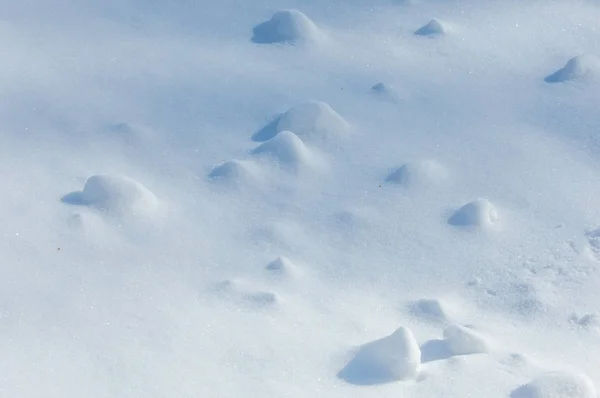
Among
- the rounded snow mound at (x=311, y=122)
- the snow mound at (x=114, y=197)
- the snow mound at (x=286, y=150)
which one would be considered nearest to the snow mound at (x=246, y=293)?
the snow mound at (x=114, y=197)

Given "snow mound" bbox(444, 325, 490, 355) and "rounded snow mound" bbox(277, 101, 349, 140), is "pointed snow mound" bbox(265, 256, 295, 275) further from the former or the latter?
"rounded snow mound" bbox(277, 101, 349, 140)

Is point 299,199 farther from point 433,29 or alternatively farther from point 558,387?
point 433,29

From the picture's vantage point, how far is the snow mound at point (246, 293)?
188cm

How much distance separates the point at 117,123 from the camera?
251cm

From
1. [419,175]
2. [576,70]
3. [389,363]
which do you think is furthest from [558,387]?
[576,70]

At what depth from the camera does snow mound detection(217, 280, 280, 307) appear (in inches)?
74.0

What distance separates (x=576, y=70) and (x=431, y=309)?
4.59ft

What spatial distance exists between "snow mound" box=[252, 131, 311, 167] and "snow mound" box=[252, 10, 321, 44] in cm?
68

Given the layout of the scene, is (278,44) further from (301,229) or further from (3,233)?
(3,233)

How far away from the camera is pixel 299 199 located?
229cm

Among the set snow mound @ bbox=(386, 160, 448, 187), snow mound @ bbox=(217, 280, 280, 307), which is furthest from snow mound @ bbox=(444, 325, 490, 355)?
snow mound @ bbox=(386, 160, 448, 187)

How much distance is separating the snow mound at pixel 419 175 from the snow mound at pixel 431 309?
1.74 feet

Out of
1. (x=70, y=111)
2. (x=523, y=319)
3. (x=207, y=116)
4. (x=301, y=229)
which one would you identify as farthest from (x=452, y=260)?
(x=70, y=111)

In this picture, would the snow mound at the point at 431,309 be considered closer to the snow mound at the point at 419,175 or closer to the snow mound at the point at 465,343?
the snow mound at the point at 465,343
